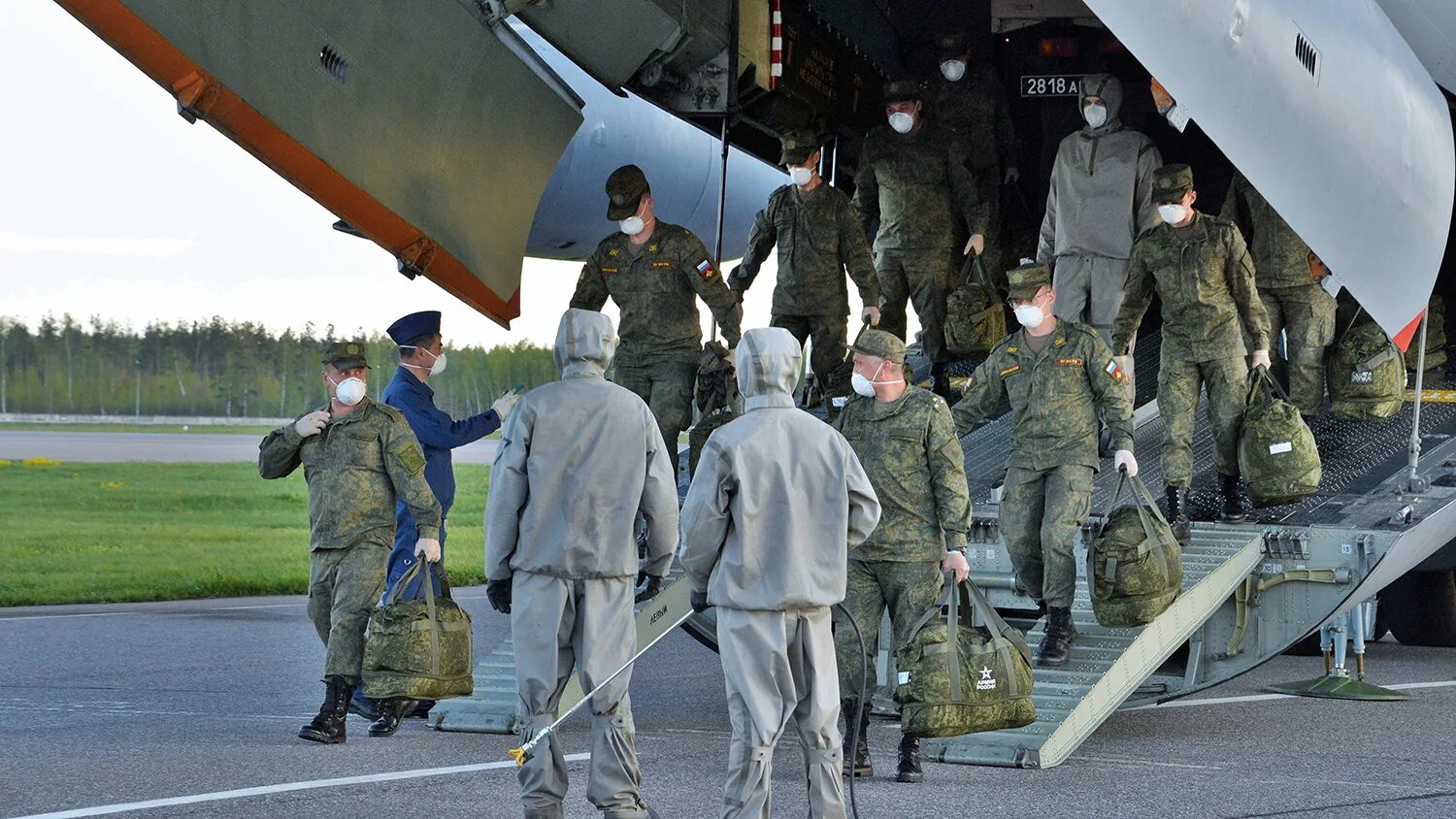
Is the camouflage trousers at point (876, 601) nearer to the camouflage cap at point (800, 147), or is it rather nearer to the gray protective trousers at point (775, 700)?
the gray protective trousers at point (775, 700)

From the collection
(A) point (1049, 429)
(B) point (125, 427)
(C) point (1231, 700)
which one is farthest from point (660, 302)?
(B) point (125, 427)

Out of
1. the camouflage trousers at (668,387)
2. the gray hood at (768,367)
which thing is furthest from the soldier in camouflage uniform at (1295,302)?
the gray hood at (768,367)

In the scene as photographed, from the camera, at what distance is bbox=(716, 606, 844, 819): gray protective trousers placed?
16.1 ft

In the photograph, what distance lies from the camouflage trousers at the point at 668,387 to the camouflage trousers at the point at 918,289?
6.43 feet

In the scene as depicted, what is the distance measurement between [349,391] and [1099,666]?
3091mm

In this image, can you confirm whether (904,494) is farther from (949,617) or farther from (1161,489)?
(1161,489)

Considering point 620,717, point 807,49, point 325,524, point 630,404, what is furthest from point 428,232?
point 807,49

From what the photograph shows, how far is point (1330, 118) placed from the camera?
646 cm

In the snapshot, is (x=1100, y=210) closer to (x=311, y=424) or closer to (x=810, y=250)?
(x=810, y=250)

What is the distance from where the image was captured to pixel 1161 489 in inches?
324

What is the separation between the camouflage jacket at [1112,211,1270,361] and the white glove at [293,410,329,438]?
362cm

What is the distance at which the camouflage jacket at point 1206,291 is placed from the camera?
301 inches

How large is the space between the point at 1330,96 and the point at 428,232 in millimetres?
3505

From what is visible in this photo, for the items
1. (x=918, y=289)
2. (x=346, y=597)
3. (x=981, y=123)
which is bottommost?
(x=346, y=597)
